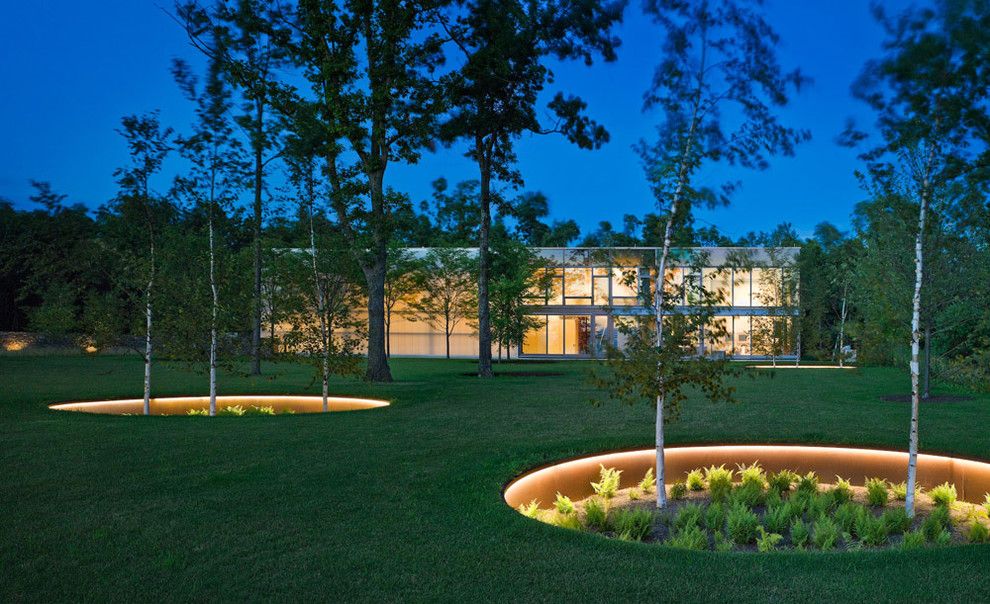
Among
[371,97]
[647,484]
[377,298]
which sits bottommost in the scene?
[647,484]

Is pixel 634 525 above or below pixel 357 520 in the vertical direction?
below

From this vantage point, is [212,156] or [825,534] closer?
[825,534]

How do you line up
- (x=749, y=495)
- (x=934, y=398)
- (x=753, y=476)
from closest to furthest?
(x=749, y=495)
(x=753, y=476)
(x=934, y=398)

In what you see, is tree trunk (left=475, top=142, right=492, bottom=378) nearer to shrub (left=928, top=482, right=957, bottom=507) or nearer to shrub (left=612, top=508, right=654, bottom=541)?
shrub (left=928, top=482, right=957, bottom=507)

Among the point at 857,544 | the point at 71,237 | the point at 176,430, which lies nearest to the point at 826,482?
the point at 857,544

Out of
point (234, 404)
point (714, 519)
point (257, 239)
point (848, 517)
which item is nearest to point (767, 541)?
point (714, 519)

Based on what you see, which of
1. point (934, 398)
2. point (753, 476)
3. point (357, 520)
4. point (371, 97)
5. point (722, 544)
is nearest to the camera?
point (357, 520)

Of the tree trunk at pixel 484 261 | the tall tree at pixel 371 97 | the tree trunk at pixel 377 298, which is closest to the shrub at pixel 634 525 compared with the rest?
the tall tree at pixel 371 97

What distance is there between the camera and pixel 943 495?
27.7ft

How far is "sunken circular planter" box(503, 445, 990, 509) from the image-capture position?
Answer: 348 inches

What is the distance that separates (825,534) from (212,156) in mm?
11303

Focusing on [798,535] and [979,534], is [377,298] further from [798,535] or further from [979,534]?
[979,534]

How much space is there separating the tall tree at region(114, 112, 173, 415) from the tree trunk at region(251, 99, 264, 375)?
1664 millimetres

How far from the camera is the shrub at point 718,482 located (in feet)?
28.5
